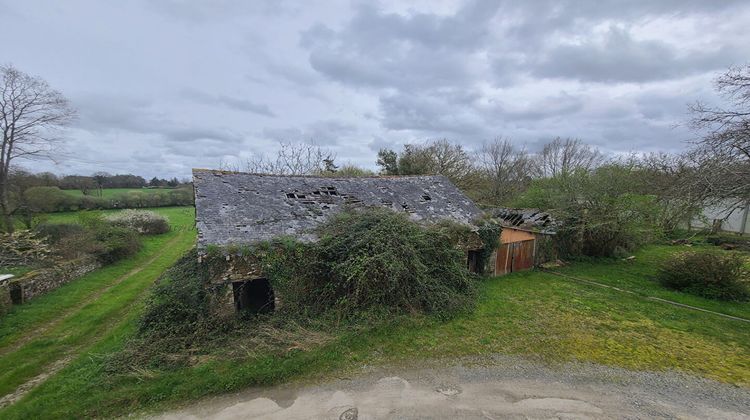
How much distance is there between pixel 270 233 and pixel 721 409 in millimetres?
11937

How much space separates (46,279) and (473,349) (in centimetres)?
1821

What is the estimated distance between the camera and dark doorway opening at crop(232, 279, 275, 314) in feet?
31.8

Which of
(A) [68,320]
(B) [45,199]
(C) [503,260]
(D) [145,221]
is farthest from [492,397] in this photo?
(B) [45,199]

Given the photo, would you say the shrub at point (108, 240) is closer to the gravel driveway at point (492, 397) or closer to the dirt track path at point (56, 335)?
the dirt track path at point (56, 335)

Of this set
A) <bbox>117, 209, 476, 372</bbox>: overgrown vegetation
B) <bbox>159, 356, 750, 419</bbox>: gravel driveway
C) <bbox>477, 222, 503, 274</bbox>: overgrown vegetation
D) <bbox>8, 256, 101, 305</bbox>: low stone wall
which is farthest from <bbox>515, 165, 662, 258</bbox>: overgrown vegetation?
<bbox>8, 256, 101, 305</bbox>: low stone wall

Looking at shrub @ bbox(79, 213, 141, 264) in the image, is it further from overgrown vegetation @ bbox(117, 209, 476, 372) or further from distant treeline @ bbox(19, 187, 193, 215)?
overgrown vegetation @ bbox(117, 209, 476, 372)

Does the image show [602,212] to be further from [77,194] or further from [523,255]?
[77,194]

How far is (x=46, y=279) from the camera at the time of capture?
506 inches

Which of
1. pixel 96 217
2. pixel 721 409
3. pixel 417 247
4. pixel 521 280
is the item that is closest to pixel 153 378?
pixel 417 247

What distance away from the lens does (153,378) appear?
261 inches

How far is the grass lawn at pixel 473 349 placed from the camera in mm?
6266

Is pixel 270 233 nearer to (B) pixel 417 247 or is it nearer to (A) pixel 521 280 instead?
(B) pixel 417 247

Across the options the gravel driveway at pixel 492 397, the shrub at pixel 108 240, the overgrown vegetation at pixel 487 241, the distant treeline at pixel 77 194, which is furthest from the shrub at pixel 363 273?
the distant treeline at pixel 77 194

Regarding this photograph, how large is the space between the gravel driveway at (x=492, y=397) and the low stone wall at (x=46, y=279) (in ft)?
38.6
